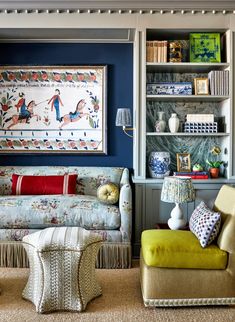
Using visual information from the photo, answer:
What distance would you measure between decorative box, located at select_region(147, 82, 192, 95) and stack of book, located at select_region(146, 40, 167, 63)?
0.25 m

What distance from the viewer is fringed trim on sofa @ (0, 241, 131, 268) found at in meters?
3.68

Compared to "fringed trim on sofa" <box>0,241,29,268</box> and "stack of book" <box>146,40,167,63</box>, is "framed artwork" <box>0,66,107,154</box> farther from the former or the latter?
"fringed trim on sofa" <box>0,241,29,268</box>

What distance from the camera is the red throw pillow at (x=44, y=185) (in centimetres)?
425

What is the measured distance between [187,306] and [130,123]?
2.06m

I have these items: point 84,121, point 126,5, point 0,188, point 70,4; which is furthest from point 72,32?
point 0,188

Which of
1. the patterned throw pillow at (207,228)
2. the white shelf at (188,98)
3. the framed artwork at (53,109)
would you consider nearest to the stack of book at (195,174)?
the white shelf at (188,98)

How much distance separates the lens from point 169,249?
9.11ft

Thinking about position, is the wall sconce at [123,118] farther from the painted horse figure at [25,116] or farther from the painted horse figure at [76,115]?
the painted horse figure at [25,116]

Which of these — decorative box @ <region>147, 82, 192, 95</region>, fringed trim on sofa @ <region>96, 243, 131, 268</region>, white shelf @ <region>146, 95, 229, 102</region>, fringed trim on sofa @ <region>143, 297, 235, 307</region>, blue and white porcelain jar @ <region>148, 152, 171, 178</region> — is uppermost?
decorative box @ <region>147, 82, 192, 95</region>

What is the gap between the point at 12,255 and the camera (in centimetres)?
369

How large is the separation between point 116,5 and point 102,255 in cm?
247

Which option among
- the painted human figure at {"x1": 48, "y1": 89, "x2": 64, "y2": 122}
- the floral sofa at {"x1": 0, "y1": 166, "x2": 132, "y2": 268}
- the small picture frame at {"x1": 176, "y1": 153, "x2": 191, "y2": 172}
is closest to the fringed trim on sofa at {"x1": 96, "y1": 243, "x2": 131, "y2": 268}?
the floral sofa at {"x1": 0, "y1": 166, "x2": 132, "y2": 268}

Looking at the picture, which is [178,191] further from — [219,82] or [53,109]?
[53,109]

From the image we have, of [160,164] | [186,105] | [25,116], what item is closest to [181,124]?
[186,105]
